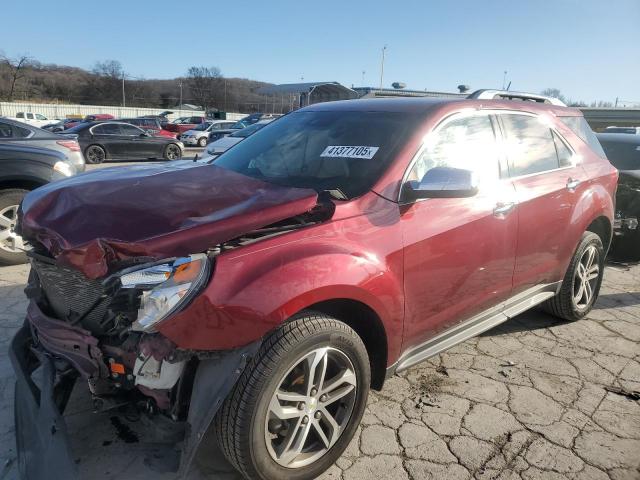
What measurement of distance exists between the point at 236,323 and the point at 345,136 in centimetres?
158

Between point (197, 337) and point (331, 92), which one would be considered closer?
point (197, 337)

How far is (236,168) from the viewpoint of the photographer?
3.27m

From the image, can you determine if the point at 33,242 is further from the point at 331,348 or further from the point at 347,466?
the point at 347,466

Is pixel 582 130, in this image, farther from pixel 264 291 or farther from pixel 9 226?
pixel 9 226

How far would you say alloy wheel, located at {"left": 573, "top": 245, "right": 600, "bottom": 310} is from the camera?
4.14m

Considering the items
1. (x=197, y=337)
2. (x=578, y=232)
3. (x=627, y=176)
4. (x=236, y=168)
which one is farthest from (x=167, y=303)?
(x=627, y=176)

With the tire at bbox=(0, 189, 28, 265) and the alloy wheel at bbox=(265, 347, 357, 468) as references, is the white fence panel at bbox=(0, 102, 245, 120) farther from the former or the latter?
the alloy wheel at bbox=(265, 347, 357, 468)

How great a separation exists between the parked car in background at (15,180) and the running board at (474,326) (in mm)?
4277

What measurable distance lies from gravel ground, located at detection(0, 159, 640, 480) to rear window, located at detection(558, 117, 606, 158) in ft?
5.53

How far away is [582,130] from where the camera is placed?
433 cm

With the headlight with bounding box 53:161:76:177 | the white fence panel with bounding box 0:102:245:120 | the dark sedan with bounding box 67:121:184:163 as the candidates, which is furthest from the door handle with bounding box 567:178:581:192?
the white fence panel with bounding box 0:102:245:120

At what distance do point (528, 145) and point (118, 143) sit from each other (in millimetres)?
16831

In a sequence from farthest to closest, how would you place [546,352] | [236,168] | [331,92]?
[331,92]
[546,352]
[236,168]

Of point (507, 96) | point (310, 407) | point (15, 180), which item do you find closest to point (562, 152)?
point (507, 96)
